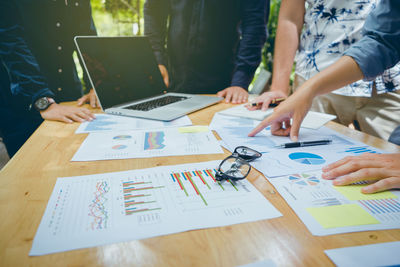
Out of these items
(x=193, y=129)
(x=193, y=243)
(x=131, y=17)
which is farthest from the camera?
(x=131, y=17)

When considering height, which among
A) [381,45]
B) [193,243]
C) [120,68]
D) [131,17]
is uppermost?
[131,17]

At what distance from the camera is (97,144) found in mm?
857

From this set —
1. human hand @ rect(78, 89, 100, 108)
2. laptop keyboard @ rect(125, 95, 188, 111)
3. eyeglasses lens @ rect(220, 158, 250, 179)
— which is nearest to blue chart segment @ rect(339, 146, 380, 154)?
eyeglasses lens @ rect(220, 158, 250, 179)

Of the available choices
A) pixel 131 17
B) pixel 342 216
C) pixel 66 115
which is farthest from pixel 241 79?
pixel 131 17

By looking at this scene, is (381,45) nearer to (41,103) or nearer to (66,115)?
(66,115)

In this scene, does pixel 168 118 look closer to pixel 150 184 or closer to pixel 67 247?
pixel 150 184

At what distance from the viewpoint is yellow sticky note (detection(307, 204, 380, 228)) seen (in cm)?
48

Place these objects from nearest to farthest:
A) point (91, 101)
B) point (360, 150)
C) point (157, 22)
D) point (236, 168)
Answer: point (236, 168)
point (360, 150)
point (91, 101)
point (157, 22)

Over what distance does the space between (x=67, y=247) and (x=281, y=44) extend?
53.5 inches

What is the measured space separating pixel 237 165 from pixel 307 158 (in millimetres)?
229

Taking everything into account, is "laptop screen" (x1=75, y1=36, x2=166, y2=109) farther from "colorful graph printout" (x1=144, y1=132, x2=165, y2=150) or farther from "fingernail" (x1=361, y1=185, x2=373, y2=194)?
"fingernail" (x1=361, y1=185, x2=373, y2=194)

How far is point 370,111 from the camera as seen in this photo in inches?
46.1

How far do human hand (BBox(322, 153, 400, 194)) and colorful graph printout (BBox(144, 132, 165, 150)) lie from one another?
51cm

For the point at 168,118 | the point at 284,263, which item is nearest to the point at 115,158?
the point at 168,118
